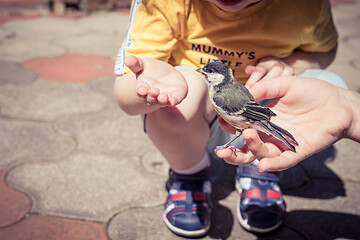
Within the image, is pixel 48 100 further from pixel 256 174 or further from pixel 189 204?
pixel 256 174

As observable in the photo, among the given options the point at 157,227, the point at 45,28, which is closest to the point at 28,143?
the point at 157,227

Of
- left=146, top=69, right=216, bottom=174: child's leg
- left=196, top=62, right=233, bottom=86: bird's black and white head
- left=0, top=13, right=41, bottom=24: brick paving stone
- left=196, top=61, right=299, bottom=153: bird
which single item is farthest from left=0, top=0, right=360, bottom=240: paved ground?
left=0, top=13, right=41, bottom=24: brick paving stone

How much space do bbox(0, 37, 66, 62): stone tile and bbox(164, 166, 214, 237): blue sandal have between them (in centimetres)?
236

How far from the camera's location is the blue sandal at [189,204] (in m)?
1.76

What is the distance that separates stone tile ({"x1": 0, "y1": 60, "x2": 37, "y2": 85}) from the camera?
3.10 m

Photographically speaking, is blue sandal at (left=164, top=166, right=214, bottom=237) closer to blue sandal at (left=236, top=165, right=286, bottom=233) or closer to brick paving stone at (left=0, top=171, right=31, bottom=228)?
blue sandal at (left=236, top=165, right=286, bottom=233)

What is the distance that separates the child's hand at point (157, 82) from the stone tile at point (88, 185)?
0.79 meters

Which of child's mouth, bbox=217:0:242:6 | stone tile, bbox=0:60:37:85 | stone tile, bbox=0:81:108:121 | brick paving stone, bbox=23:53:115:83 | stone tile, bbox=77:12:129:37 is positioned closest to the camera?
child's mouth, bbox=217:0:242:6

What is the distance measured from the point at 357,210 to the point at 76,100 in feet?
6.91

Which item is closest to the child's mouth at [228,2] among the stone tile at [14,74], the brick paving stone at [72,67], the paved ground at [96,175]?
the paved ground at [96,175]

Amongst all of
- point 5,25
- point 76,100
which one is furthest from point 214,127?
point 5,25

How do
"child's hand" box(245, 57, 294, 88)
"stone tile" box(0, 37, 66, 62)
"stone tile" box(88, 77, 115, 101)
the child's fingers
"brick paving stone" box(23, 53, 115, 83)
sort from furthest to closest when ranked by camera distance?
1. "stone tile" box(0, 37, 66, 62)
2. "brick paving stone" box(23, 53, 115, 83)
3. "stone tile" box(88, 77, 115, 101)
4. "child's hand" box(245, 57, 294, 88)
5. the child's fingers

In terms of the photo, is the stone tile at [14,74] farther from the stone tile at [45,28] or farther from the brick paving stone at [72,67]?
the stone tile at [45,28]

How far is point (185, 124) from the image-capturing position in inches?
67.0
